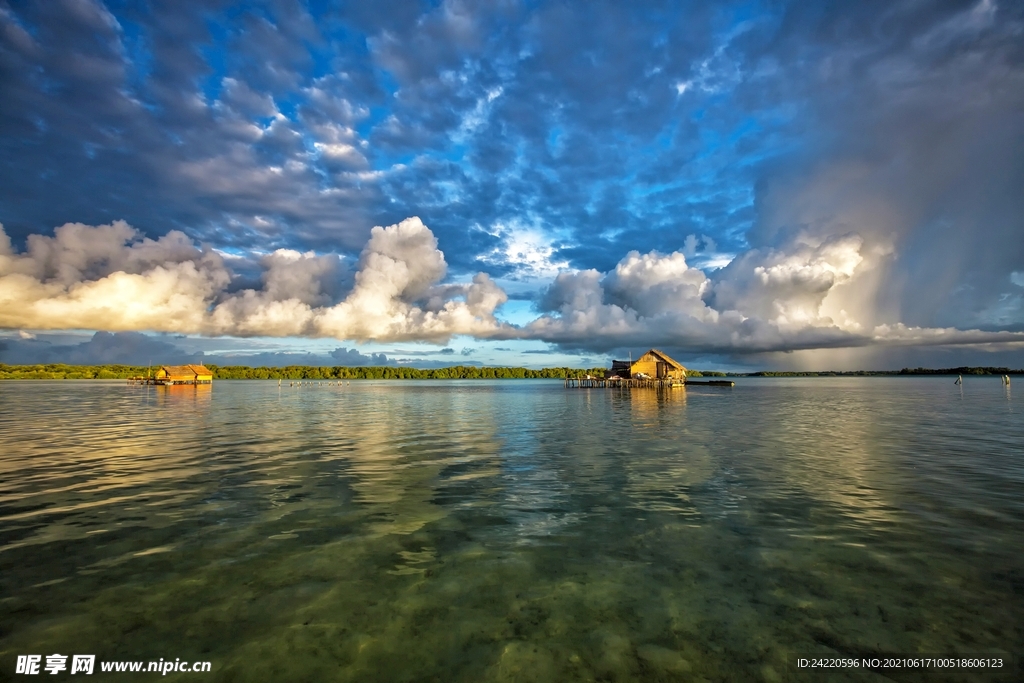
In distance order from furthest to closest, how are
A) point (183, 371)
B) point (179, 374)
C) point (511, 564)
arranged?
point (183, 371), point (179, 374), point (511, 564)

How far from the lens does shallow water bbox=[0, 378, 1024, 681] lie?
20.5ft

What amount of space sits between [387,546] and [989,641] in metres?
9.63

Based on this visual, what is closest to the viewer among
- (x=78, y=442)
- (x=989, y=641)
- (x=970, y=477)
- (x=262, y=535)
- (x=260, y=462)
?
(x=989, y=641)

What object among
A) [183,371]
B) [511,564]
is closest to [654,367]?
[511,564]

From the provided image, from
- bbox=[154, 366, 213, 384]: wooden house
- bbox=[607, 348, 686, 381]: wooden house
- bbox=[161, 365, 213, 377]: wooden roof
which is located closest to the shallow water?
bbox=[607, 348, 686, 381]: wooden house

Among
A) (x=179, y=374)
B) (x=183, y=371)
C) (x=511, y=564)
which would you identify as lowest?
(x=511, y=564)

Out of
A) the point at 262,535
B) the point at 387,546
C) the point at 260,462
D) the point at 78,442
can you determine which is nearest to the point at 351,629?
the point at 387,546

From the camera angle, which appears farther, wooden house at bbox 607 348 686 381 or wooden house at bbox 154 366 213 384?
wooden house at bbox 154 366 213 384

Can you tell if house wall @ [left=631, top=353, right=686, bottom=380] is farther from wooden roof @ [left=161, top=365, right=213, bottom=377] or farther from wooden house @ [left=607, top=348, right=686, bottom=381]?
wooden roof @ [left=161, top=365, right=213, bottom=377]

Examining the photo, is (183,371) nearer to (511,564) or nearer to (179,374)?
(179,374)

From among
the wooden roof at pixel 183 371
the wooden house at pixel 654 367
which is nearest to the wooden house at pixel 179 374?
the wooden roof at pixel 183 371

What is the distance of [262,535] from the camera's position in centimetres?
1071

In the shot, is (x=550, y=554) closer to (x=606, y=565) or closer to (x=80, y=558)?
(x=606, y=565)

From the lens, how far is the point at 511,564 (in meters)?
9.02
